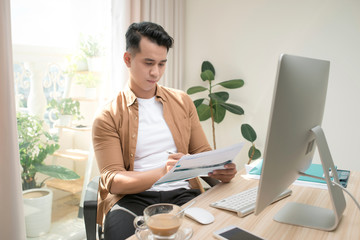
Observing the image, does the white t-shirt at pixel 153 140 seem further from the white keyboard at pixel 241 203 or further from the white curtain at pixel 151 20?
the white curtain at pixel 151 20

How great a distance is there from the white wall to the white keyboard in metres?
1.45

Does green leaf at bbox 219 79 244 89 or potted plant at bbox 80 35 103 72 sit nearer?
potted plant at bbox 80 35 103 72

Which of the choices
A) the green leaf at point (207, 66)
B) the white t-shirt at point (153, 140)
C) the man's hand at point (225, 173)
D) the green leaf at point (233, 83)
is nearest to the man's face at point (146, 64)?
the white t-shirt at point (153, 140)

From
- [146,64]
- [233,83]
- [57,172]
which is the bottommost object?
[57,172]

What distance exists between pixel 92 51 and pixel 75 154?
2.47ft

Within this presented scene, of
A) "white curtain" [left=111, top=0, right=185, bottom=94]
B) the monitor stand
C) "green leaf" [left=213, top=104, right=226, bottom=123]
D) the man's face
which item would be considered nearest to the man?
the man's face

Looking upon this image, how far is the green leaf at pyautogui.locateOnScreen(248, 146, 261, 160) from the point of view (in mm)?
2637

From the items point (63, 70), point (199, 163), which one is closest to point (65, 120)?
point (63, 70)

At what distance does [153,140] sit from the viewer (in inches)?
63.6

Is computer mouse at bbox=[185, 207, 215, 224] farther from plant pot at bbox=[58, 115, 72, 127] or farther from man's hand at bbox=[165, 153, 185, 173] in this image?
plant pot at bbox=[58, 115, 72, 127]

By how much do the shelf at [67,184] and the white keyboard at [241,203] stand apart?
1405mm

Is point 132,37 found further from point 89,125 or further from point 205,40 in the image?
point 205,40

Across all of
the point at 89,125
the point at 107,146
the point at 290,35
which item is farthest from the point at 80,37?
the point at 290,35

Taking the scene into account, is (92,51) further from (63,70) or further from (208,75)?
(208,75)
